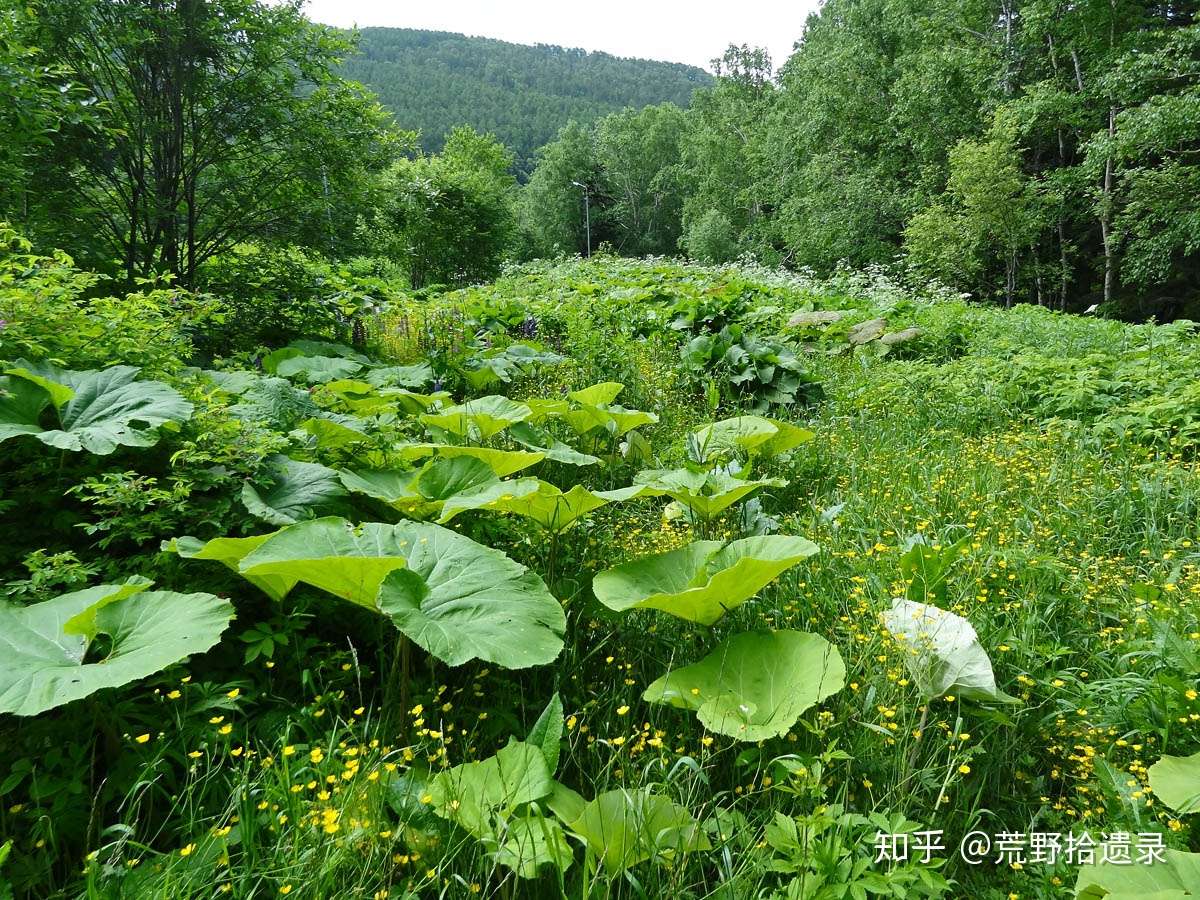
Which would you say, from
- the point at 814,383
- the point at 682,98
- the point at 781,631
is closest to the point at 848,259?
the point at 814,383

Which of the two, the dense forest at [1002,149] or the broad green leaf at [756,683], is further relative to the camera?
the dense forest at [1002,149]

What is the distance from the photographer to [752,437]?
354cm

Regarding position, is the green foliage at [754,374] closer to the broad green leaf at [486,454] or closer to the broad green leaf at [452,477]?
the broad green leaf at [486,454]

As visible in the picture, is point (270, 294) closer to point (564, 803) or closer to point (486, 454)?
point (486, 454)

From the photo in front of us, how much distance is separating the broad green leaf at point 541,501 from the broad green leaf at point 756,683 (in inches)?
26.7

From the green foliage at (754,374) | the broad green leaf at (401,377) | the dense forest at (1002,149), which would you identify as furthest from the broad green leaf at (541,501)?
the dense forest at (1002,149)

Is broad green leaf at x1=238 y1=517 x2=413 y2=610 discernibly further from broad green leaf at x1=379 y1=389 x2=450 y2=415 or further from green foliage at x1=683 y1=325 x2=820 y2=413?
green foliage at x1=683 y1=325 x2=820 y2=413

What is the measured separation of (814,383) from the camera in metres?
5.48

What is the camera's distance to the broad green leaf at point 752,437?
11.6 feet

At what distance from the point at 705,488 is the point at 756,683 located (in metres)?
1.15

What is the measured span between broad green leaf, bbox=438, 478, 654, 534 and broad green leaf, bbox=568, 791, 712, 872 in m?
1.00

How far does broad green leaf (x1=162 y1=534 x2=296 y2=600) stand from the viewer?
5.64 ft

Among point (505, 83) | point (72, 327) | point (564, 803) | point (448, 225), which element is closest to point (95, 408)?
point (72, 327)

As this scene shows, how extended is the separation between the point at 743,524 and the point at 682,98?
143 meters
